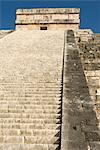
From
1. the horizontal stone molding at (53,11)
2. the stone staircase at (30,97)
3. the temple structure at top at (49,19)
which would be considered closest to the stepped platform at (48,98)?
the stone staircase at (30,97)

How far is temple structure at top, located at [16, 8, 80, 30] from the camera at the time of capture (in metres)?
19.0

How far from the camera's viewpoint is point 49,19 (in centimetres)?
1917

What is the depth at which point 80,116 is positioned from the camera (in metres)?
5.52

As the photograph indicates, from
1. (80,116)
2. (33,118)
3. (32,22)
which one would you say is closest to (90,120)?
(80,116)

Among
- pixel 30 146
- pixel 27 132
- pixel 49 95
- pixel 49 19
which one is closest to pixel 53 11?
pixel 49 19

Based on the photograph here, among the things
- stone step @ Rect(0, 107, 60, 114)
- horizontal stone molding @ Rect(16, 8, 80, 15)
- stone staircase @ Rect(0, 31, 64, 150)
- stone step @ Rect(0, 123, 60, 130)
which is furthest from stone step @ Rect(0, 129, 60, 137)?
horizontal stone molding @ Rect(16, 8, 80, 15)

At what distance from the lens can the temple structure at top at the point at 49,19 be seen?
18969 mm

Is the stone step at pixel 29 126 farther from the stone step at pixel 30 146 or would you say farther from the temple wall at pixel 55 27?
the temple wall at pixel 55 27

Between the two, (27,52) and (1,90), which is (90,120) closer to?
(1,90)

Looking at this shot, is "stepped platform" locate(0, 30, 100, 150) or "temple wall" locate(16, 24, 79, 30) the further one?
"temple wall" locate(16, 24, 79, 30)

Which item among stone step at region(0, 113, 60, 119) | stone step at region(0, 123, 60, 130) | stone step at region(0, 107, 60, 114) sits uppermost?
stone step at region(0, 107, 60, 114)

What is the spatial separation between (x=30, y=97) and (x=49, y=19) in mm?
12939

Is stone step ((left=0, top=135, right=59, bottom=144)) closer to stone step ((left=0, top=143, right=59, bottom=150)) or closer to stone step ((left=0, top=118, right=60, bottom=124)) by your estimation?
stone step ((left=0, top=143, right=59, bottom=150))

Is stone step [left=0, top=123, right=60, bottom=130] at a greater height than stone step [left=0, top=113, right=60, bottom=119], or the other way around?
stone step [left=0, top=113, right=60, bottom=119]
